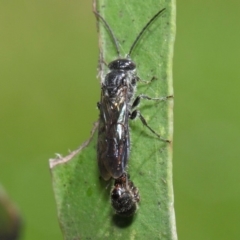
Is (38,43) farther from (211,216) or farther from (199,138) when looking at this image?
(211,216)

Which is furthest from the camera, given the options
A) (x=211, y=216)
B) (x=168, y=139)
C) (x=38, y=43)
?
(x=38, y=43)

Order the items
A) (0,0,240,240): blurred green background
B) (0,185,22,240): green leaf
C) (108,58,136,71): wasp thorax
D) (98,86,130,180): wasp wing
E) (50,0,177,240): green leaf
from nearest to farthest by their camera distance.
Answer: (0,185,22,240): green leaf, (50,0,177,240): green leaf, (98,86,130,180): wasp wing, (108,58,136,71): wasp thorax, (0,0,240,240): blurred green background

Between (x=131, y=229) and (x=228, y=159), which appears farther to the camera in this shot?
(x=228, y=159)

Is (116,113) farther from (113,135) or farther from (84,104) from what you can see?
(84,104)

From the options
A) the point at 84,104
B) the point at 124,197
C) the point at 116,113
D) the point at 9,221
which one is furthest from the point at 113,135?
the point at 84,104

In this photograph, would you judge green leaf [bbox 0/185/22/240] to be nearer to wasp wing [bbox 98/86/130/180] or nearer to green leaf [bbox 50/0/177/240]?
green leaf [bbox 50/0/177/240]

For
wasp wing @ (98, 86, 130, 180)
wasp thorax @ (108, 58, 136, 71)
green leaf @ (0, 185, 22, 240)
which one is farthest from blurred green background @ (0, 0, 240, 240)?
green leaf @ (0, 185, 22, 240)

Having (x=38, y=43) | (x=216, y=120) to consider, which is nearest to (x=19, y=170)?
(x=38, y=43)
